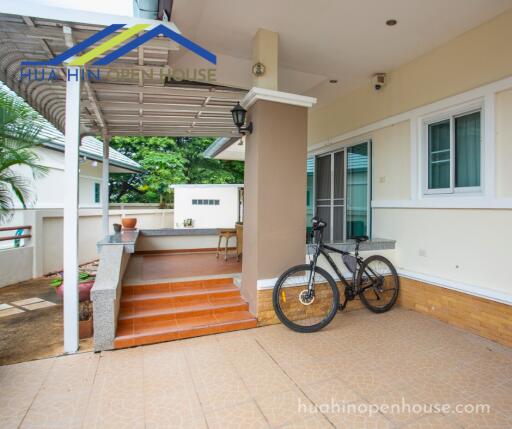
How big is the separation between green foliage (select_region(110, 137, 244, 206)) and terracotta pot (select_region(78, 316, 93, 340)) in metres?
11.1

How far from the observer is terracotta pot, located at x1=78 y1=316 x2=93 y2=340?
135 inches

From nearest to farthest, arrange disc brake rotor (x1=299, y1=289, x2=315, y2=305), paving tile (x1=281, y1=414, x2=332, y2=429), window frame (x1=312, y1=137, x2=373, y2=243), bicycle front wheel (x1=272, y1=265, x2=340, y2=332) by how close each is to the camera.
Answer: paving tile (x1=281, y1=414, x2=332, y2=429)
bicycle front wheel (x1=272, y1=265, x2=340, y2=332)
disc brake rotor (x1=299, y1=289, x2=315, y2=305)
window frame (x1=312, y1=137, x2=373, y2=243)

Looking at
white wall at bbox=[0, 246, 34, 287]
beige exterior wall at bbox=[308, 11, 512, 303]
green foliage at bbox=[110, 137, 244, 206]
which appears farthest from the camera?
green foliage at bbox=[110, 137, 244, 206]

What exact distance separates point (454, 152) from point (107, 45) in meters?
4.20

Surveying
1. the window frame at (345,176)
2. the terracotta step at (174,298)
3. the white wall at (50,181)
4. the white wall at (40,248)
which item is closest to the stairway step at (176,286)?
the terracotta step at (174,298)

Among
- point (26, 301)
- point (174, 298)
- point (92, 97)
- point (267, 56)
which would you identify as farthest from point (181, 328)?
point (267, 56)

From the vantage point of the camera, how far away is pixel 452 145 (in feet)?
13.1

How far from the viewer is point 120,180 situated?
17.8 m

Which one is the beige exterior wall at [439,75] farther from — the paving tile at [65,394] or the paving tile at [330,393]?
the paving tile at [65,394]

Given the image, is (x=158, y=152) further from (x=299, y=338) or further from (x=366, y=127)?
(x=299, y=338)

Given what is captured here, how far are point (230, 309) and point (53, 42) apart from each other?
11.2ft

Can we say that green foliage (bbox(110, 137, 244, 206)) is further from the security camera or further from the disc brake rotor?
the disc brake rotor

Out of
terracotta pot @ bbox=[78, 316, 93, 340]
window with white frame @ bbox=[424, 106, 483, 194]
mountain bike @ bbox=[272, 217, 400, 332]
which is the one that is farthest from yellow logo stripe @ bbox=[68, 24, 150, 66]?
window with white frame @ bbox=[424, 106, 483, 194]

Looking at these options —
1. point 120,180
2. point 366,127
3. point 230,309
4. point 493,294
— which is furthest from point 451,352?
point 120,180
